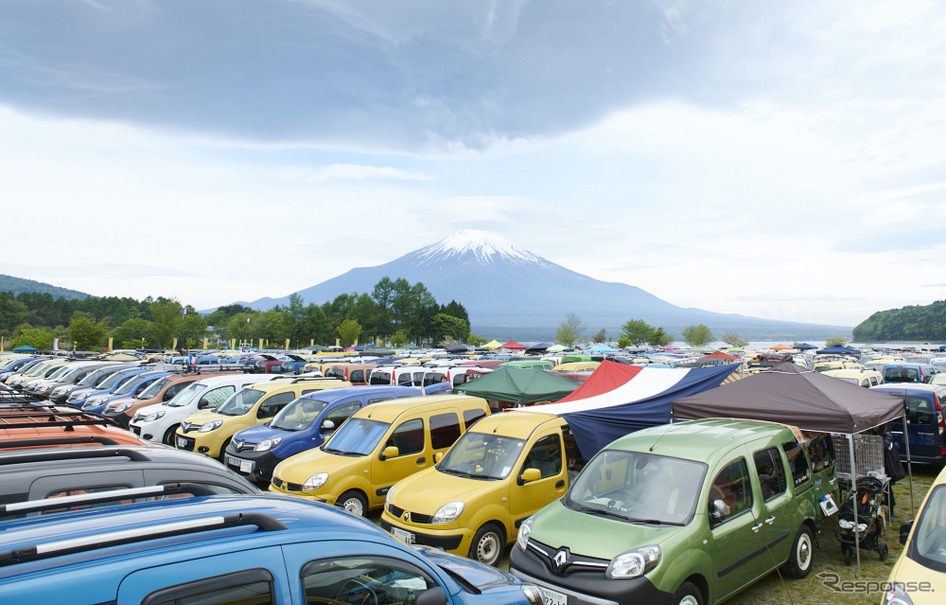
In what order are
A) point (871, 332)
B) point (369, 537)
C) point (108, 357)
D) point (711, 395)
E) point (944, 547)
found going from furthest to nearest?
1. point (871, 332)
2. point (108, 357)
3. point (711, 395)
4. point (944, 547)
5. point (369, 537)

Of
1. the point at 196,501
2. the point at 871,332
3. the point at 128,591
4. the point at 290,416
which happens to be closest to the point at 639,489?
the point at 196,501

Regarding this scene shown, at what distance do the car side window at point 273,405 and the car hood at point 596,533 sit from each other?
883cm

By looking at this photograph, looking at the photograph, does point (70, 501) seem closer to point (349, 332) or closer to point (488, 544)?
point (488, 544)

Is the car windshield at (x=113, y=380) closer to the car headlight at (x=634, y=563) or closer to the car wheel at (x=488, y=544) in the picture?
the car wheel at (x=488, y=544)

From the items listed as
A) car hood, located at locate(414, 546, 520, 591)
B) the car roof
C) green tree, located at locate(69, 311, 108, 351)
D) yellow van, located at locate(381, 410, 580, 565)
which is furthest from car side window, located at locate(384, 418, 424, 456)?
green tree, located at locate(69, 311, 108, 351)

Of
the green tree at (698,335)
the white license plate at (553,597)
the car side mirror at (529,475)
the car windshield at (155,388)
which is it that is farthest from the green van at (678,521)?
the green tree at (698,335)

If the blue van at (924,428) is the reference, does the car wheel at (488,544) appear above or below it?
below

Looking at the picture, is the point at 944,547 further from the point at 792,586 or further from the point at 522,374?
the point at 522,374

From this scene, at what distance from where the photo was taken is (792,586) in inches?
248

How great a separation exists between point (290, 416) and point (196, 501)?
8.66 meters

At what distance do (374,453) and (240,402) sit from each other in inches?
245

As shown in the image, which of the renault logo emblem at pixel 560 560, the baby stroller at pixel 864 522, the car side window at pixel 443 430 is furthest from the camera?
the car side window at pixel 443 430

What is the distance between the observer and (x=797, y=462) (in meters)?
6.68

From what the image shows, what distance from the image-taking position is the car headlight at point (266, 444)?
1032 centimetres
